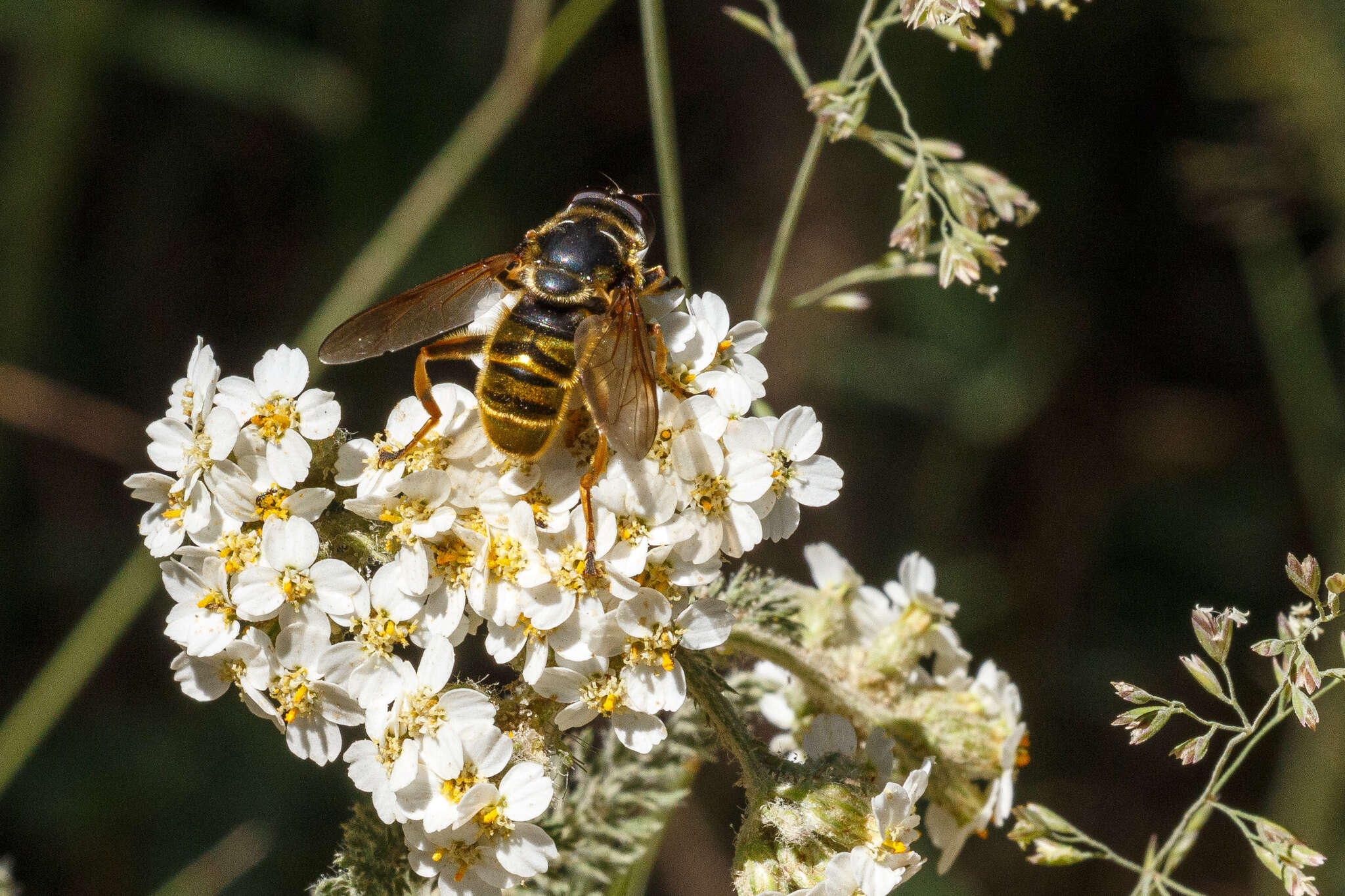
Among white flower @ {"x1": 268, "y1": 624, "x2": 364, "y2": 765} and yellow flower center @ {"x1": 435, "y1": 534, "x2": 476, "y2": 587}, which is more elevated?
yellow flower center @ {"x1": 435, "y1": 534, "x2": 476, "y2": 587}

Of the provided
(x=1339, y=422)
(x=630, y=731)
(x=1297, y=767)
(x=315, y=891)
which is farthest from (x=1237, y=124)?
(x=315, y=891)

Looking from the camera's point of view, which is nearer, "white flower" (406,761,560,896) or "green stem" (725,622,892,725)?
"white flower" (406,761,560,896)

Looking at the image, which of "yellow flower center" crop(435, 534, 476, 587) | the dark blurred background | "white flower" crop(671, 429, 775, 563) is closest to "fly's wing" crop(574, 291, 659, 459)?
"white flower" crop(671, 429, 775, 563)

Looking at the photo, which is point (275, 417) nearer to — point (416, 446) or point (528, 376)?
point (416, 446)

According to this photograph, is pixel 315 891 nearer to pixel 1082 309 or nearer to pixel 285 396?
pixel 285 396

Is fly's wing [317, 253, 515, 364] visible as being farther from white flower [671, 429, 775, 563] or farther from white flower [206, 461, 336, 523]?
white flower [671, 429, 775, 563]
